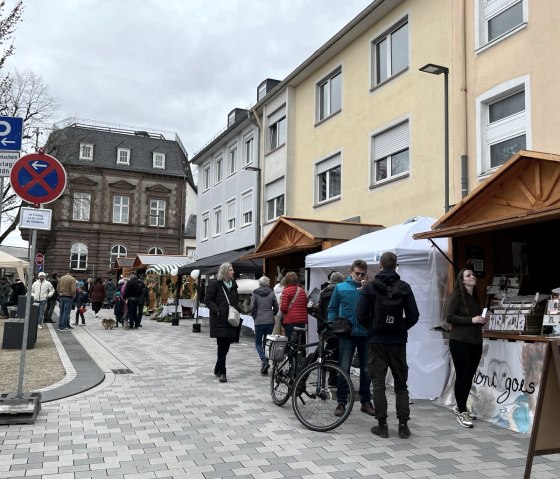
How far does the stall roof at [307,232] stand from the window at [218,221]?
13.8 m

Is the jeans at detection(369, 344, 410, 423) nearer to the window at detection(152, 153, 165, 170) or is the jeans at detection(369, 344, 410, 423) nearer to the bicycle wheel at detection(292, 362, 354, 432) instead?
the bicycle wheel at detection(292, 362, 354, 432)

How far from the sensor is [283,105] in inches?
822

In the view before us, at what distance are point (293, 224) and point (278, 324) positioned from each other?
276cm

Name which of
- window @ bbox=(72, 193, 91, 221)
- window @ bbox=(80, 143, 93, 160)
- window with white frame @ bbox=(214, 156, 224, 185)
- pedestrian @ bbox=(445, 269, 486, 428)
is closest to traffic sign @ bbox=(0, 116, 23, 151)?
pedestrian @ bbox=(445, 269, 486, 428)

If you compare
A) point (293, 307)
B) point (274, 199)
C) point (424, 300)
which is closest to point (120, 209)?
point (274, 199)

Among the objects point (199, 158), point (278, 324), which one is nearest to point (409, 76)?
point (278, 324)

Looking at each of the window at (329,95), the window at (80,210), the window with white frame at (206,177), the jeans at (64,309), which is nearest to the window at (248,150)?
the window with white frame at (206,177)

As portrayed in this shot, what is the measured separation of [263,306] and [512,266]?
4138 mm

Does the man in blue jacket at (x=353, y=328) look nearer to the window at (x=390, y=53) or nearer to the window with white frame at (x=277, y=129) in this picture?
the window at (x=390, y=53)

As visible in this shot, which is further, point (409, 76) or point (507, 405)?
point (409, 76)

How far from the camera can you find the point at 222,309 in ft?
27.6

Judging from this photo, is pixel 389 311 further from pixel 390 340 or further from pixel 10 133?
pixel 10 133

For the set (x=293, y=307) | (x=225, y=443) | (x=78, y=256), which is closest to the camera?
(x=225, y=443)

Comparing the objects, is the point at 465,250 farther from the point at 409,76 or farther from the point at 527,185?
the point at 409,76
